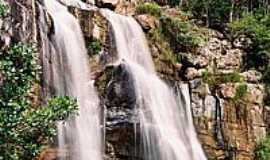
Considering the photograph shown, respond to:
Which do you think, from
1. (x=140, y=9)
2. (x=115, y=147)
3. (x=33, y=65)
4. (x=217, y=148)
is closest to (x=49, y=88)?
(x=115, y=147)

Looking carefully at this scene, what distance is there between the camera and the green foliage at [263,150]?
1783cm

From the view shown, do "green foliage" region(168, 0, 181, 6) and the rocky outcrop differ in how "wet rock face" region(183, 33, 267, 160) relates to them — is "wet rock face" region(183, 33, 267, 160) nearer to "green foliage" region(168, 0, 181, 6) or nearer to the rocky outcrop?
the rocky outcrop

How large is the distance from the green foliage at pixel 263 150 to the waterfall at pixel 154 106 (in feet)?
6.41

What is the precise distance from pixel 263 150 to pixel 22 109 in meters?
10.7

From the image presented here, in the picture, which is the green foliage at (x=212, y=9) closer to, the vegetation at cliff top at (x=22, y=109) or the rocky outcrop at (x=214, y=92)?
the rocky outcrop at (x=214, y=92)

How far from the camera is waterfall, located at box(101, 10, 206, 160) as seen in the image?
15312 millimetres

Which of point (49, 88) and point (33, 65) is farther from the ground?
point (33, 65)

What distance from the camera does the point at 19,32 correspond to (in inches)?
494

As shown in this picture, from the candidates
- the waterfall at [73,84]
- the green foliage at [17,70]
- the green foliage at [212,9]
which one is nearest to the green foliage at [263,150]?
the waterfall at [73,84]

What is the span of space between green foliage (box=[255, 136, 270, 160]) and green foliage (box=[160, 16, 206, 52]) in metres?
4.08

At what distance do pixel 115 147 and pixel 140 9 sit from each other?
26.5 ft

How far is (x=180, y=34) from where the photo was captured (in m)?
19.9

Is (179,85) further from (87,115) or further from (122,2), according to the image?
(122,2)

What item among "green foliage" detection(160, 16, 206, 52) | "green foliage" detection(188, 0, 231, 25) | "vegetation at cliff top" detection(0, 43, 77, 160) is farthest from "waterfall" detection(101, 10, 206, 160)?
"vegetation at cliff top" detection(0, 43, 77, 160)
